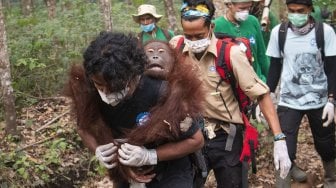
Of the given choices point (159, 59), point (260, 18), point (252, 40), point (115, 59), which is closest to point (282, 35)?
point (252, 40)

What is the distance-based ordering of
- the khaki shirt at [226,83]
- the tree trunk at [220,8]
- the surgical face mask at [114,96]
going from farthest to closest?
the tree trunk at [220,8] → the khaki shirt at [226,83] → the surgical face mask at [114,96]

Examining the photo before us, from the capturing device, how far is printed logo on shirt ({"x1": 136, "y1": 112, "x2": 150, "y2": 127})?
2607 mm

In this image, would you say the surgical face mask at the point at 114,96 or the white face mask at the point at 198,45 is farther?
the white face mask at the point at 198,45

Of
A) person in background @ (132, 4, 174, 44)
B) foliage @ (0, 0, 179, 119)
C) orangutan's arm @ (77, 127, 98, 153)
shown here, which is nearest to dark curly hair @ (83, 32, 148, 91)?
orangutan's arm @ (77, 127, 98, 153)

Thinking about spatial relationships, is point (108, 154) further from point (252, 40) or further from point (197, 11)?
point (252, 40)

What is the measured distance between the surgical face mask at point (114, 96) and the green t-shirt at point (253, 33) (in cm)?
329

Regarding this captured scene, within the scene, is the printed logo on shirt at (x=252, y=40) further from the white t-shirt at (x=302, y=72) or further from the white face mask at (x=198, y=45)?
the white face mask at (x=198, y=45)

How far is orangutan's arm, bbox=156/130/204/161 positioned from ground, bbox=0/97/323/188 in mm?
3305

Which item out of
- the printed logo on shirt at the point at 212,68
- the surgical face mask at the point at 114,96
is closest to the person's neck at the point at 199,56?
the printed logo on shirt at the point at 212,68

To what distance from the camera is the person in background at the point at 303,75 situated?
4.84m

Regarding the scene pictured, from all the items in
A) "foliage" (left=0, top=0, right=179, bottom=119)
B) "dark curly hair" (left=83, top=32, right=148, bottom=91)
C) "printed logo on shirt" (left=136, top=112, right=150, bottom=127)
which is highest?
"dark curly hair" (left=83, top=32, right=148, bottom=91)

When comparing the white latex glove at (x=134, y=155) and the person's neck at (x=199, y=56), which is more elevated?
the person's neck at (x=199, y=56)

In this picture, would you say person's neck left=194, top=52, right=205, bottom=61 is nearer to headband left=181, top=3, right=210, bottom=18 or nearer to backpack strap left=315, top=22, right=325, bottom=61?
headband left=181, top=3, right=210, bottom=18

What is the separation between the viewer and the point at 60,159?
6.62 metres
